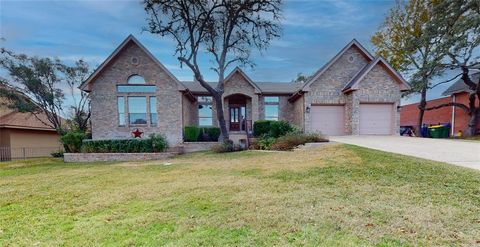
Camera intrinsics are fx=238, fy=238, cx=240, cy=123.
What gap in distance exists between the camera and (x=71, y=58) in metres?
19.8

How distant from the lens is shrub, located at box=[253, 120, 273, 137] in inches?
654

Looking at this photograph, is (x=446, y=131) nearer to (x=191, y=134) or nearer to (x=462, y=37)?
(x=462, y=37)

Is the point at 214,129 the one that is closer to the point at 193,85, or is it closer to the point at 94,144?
the point at 193,85

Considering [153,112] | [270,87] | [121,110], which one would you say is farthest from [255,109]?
[121,110]

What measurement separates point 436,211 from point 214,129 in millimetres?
15061

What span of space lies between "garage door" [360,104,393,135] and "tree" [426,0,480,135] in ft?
24.6

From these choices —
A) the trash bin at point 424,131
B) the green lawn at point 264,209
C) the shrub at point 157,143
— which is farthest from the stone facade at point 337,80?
the trash bin at point 424,131

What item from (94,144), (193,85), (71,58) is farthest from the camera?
(193,85)

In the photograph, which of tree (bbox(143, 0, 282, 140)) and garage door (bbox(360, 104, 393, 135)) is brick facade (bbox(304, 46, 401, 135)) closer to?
garage door (bbox(360, 104, 393, 135))

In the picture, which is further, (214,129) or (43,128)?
(43,128)

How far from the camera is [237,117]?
67.3 feet

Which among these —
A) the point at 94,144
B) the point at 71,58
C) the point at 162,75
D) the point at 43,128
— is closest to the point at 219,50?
the point at 162,75

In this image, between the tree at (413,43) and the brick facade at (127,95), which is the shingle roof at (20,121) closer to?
the brick facade at (127,95)

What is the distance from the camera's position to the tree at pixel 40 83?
18.0m
